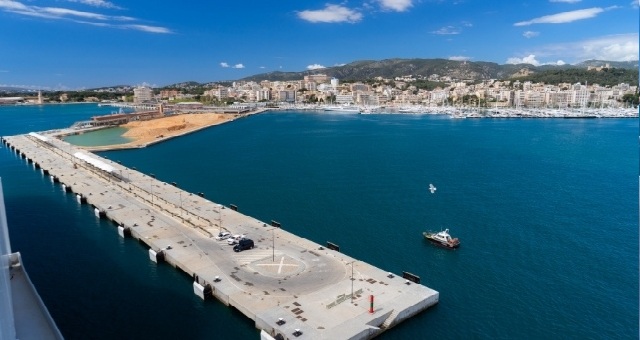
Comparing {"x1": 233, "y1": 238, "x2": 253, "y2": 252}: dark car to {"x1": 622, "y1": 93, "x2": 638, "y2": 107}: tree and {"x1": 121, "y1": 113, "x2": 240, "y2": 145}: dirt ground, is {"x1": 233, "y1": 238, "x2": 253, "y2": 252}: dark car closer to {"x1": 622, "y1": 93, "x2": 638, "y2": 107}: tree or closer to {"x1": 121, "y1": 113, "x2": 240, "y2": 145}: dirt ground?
{"x1": 121, "y1": 113, "x2": 240, "y2": 145}: dirt ground

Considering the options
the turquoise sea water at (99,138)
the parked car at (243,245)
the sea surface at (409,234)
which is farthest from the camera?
the turquoise sea water at (99,138)

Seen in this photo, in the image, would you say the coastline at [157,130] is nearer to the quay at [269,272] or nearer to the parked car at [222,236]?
the quay at [269,272]

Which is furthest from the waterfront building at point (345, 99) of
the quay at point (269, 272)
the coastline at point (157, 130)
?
the quay at point (269, 272)

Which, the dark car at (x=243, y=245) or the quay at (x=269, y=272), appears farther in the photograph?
the dark car at (x=243, y=245)

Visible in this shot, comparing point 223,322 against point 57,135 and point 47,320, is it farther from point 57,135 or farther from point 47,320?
point 57,135

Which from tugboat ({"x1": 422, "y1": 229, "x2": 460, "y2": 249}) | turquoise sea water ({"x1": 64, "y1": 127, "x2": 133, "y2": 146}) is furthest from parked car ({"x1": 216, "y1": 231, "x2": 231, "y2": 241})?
turquoise sea water ({"x1": 64, "y1": 127, "x2": 133, "y2": 146})

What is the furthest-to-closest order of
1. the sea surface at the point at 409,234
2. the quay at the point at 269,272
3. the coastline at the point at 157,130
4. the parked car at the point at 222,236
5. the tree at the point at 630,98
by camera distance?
the tree at the point at 630,98
the coastline at the point at 157,130
the parked car at the point at 222,236
the sea surface at the point at 409,234
the quay at the point at 269,272

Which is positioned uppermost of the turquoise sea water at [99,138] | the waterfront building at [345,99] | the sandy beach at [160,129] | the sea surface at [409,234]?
the waterfront building at [345,99]

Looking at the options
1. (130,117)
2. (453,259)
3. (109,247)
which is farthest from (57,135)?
(453,259)

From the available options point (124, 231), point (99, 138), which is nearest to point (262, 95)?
point (99, 138)
